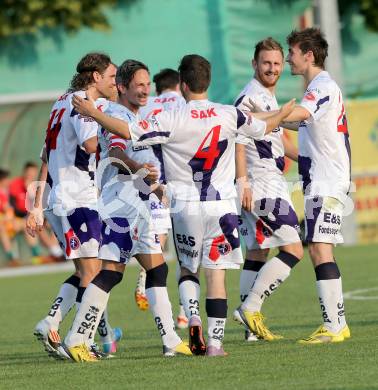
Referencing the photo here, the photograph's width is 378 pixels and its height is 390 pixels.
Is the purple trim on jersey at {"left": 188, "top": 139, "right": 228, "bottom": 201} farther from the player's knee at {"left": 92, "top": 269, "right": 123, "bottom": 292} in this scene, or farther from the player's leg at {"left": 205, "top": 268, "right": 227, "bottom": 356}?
the player's knee at {"left": 92, "top": 269, "right": 123, "bottom": 292}

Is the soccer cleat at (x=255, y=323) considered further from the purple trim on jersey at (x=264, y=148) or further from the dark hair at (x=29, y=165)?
the dark hair at (x=29, y=165)

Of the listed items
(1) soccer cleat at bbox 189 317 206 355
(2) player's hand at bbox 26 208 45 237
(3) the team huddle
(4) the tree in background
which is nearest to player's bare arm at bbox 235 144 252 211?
(3) the team huddle

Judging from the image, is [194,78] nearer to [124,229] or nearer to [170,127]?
[170,127]

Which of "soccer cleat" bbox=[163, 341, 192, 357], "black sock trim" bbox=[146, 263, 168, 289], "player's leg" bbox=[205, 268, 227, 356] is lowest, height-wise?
"soccer cleat" bbox=[163, 341, 192, 357]

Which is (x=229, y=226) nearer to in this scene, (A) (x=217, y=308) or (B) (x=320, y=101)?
(A) (x=217, y=308)

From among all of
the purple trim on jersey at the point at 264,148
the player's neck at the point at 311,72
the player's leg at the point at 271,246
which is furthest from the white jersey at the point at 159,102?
the player's neck at the point at 311,72

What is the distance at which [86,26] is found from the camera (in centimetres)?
2467

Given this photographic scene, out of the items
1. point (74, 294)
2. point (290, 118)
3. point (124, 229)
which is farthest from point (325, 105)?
point (74, 294)

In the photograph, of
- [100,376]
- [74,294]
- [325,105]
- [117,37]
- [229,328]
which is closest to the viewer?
[100,376]

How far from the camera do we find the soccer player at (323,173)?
9305mm

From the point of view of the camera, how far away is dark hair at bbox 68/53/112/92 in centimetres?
962

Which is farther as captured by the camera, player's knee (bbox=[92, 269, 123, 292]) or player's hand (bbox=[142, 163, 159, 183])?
player's knee (bbox=[92, 269, 123, 292])

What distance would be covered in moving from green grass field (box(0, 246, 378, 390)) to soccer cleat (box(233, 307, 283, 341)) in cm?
15

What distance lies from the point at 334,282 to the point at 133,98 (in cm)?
205
